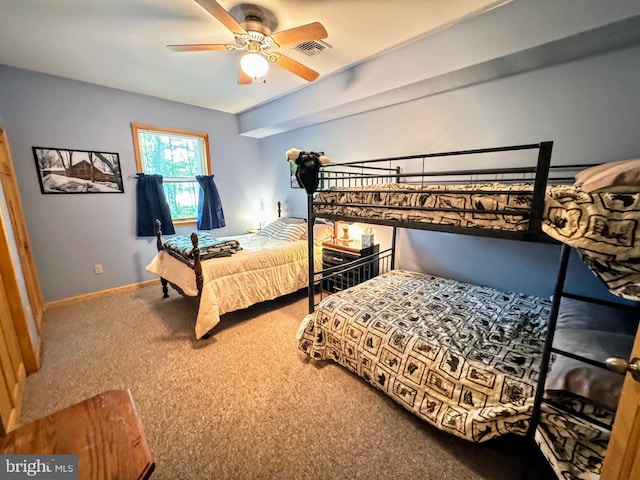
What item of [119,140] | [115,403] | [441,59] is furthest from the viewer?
[119,140]

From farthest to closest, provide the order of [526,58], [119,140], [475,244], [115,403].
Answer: [119,140]
[475,244]
[526,58]
[115,403]

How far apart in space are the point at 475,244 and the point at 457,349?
1.38 metres

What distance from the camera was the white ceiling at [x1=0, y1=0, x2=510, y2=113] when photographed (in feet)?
5.77

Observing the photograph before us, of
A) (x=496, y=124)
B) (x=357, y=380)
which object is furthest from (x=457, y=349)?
(x=496, y=124)

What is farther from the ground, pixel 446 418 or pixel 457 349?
pixel 457 349

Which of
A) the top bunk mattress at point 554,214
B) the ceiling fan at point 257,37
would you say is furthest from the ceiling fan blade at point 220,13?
the top bunk mattress at point 554,214

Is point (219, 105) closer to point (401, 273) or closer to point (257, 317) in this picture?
point (257, 317)

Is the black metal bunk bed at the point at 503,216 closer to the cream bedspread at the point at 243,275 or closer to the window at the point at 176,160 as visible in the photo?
the cream bedspread at the point at 243,275

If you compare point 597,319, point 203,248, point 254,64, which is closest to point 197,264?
point 203,248

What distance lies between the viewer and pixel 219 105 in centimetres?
380

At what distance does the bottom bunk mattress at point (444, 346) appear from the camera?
128 cm

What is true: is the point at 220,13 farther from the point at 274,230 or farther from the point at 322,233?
the point at 274,230

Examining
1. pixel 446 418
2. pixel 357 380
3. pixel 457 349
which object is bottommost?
pixel 357 380

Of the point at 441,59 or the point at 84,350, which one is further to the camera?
the point at 84,350
